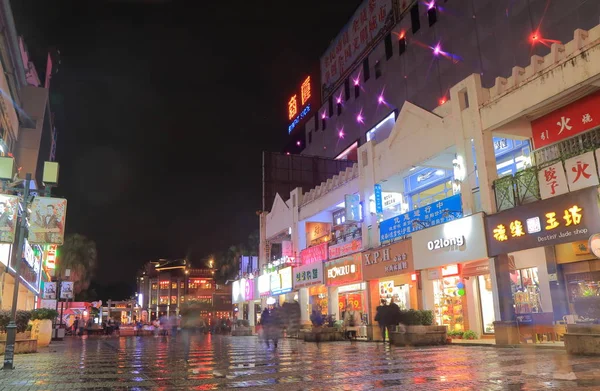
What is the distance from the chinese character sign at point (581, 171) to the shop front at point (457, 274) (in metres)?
3.67

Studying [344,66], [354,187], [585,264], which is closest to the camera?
[585,264]

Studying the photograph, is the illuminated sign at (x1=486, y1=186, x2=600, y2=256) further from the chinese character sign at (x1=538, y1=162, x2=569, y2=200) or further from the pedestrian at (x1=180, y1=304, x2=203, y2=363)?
the pedestrian at (x1=180, y1=304, x2=203, y2=363)

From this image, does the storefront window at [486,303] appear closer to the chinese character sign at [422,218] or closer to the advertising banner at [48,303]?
the chinese character sign at [422,218]

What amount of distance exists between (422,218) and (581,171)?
7414 mm

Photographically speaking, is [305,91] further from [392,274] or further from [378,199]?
[392,274]

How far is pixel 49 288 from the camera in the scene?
40125 mm

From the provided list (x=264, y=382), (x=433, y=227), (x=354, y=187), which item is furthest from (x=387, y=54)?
(x=264, y=382)

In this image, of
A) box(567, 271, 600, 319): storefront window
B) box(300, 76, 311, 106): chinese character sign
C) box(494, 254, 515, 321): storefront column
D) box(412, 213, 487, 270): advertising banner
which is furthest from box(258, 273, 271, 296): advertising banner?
box(300, 76, 311, 106): chinese character sign

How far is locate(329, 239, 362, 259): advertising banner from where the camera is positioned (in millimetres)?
25936

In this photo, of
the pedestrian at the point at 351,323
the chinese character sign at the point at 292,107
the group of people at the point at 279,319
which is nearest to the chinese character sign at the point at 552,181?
the group of people at the point at 279,319

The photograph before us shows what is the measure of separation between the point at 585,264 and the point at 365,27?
107 ft

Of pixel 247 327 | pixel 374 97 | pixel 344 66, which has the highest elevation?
pixel 344 66

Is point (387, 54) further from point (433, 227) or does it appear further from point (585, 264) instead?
point (585, 264)

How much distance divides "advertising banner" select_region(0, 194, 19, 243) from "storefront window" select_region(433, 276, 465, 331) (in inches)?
685
